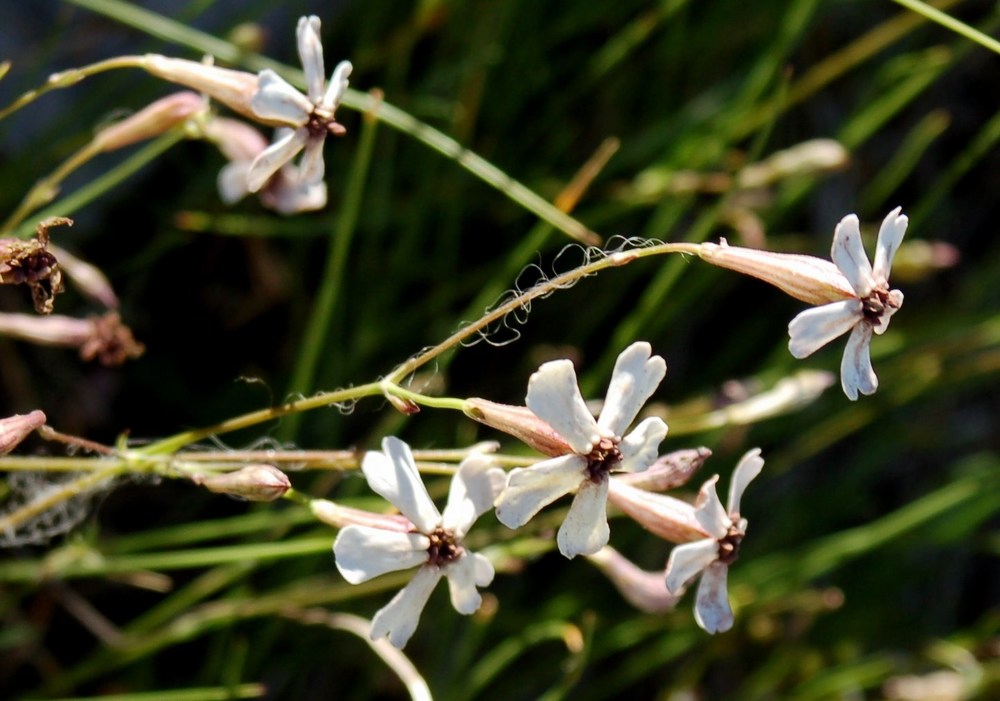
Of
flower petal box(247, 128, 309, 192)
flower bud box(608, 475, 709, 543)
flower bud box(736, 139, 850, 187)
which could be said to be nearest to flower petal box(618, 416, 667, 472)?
flower bud box(608, 475, 709, 543)

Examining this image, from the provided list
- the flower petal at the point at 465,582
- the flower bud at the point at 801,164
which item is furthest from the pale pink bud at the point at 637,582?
the flower bud at the point at 801,164

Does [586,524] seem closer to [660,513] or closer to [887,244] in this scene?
[660,513]

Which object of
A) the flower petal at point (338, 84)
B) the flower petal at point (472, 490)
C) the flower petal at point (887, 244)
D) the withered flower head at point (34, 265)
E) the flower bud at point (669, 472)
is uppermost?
the flower petal at point (338, 84)

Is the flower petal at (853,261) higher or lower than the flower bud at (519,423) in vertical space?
higher

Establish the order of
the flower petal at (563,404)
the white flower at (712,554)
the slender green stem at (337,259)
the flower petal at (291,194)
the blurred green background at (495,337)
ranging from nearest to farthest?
the flower petal at (563,404) < the white flower at (712,554) < the flower petal at (291,194) < the slender green stem at (337,259) < the blurred green background at (495,337)

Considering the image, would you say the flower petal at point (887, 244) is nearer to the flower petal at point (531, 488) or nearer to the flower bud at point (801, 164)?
the flower petal at point (531, 488)

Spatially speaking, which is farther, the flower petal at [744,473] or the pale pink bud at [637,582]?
the pale pink bud at [637,582]
